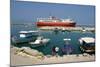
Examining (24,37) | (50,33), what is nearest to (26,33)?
(24,37)

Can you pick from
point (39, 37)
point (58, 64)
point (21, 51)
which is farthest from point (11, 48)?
point (58, 64)

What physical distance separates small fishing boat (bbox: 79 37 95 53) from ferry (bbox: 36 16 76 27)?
0.24 metres

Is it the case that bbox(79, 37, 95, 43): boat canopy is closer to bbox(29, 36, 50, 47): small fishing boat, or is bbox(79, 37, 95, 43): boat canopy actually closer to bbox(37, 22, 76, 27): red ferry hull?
bbox(37, 22, 76, 27): red ferry hull

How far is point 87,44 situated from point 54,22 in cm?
54

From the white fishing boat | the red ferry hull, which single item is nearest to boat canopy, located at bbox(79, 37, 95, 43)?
the red ferry hull

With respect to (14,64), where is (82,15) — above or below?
above

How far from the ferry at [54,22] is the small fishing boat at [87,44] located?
0.79 ft

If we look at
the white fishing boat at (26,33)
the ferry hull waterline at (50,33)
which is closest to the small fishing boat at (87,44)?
the ferry hull waterline at (50,33)

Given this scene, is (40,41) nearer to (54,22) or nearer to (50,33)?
(50,33)

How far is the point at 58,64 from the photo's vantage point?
2.52 metres

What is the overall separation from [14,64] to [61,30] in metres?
0.70

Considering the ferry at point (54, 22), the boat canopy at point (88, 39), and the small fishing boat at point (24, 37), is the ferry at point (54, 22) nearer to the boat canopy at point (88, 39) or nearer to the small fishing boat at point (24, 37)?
the small fishing boat at point (24, 37)

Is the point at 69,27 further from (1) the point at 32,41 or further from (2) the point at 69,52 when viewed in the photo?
(1) the point at 32,41
